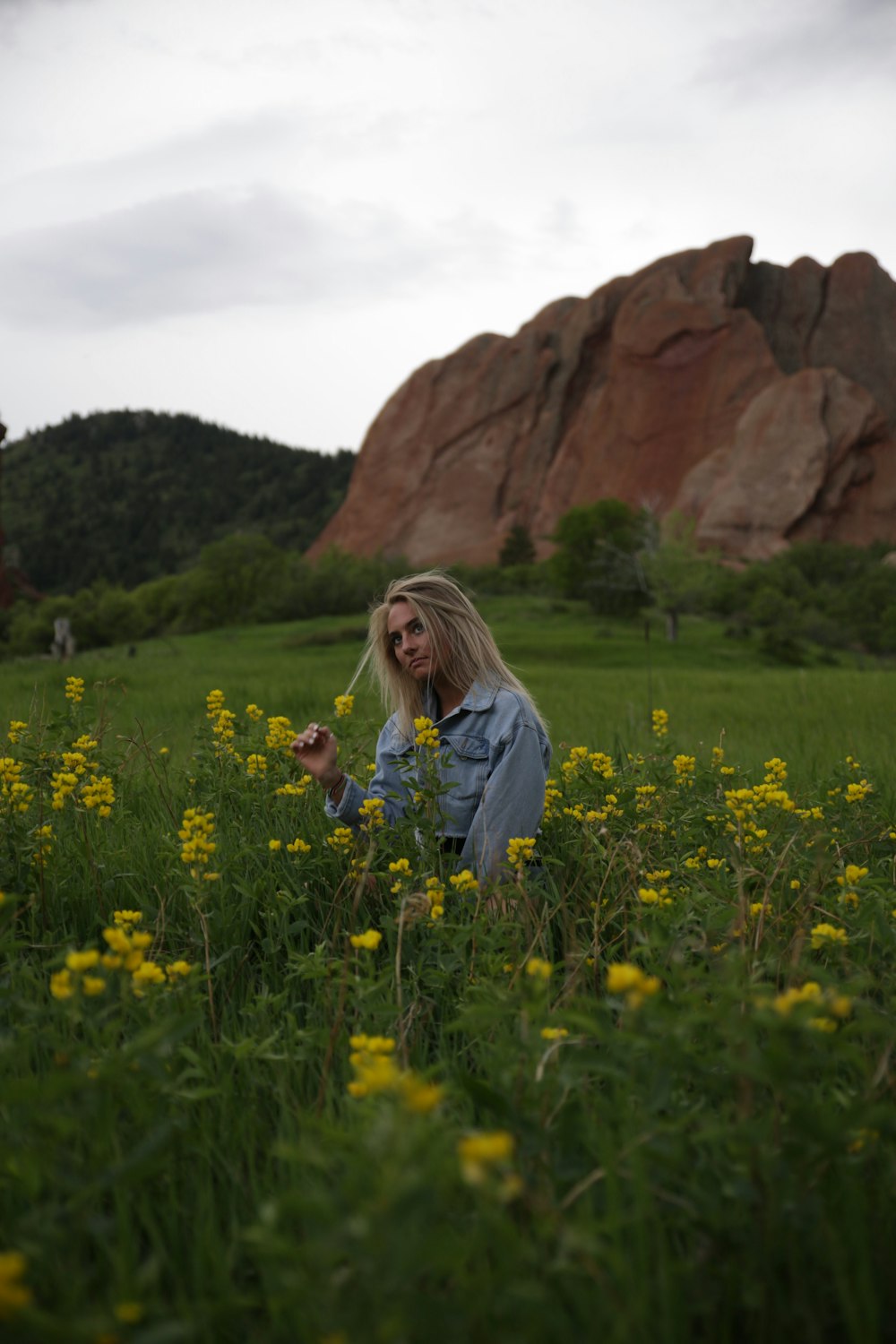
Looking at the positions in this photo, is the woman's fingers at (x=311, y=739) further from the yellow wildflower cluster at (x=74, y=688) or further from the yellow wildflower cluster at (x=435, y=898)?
the yellow wildflower cluster at (x=74, y=688)

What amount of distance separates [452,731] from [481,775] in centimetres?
24

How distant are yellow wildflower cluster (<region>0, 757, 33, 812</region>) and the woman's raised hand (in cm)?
87

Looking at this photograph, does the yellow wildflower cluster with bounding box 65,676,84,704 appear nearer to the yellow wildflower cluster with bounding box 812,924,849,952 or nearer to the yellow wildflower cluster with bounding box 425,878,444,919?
the yellow wildflower cluster with bounding box 425,878,444,919

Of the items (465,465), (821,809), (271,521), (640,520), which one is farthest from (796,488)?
(271,521)

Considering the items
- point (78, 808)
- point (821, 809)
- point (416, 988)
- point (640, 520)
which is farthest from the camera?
point (640, 520)

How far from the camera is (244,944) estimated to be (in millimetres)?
2730

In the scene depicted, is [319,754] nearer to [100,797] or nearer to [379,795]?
[379,795]

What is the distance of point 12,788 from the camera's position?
287cm

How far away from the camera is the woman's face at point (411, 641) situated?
3496mm

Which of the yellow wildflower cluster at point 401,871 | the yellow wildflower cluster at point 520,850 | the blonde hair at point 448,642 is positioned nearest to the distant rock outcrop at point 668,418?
the blonde hair at point 448,642

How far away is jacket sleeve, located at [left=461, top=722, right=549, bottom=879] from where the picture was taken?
2990mm

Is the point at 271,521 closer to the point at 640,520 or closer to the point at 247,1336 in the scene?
the point at 640,520

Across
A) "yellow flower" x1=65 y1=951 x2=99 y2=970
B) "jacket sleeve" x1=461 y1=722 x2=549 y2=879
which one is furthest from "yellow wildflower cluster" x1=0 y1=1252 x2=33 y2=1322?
"jacket sleeve" x1=461 y1=722 x2=549 y2=879

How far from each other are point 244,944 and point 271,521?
303 feet
